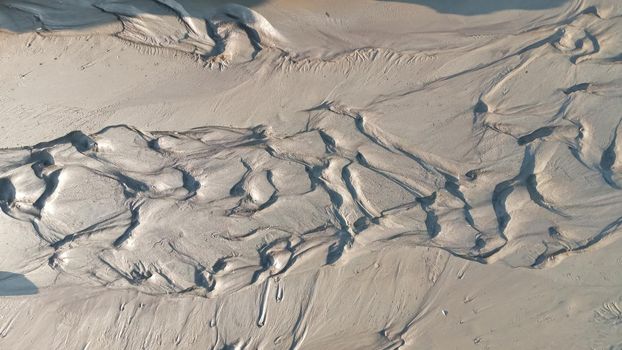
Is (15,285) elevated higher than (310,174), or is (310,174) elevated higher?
(310,174)

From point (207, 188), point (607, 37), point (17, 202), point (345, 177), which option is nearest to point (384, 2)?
point (345, 177)

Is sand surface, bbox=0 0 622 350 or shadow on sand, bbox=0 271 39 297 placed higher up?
sand surface, bbox=0 0 622 350

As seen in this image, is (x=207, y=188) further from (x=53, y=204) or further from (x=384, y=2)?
(x=384, y=2)

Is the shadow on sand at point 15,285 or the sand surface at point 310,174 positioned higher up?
the sand surface at point 310,174

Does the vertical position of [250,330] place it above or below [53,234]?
below
